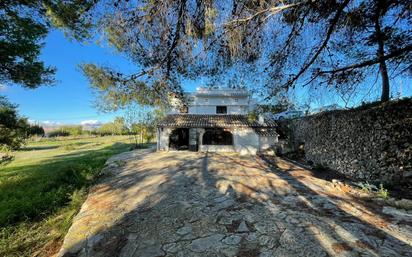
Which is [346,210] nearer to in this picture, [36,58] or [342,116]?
[342,116]

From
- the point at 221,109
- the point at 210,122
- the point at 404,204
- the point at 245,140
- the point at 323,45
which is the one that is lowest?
the point at 404,204

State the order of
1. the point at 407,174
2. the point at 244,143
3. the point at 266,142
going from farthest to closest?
the point at 244,143
the point at 266,142
the point at 407,174

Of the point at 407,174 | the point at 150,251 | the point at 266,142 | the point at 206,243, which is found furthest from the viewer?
the point at 266,142

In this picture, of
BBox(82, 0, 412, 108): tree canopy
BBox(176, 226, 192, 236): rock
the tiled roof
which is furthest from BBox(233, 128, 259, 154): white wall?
BBox(176, 226, 192, 236): rock

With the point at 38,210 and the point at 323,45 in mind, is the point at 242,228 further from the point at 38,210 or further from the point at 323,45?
the point at 38,210

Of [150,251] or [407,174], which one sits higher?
[407,174]

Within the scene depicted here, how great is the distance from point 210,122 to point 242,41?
16468 millimetres

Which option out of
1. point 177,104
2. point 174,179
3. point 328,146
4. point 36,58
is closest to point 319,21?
point 177,104

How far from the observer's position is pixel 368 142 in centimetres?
898

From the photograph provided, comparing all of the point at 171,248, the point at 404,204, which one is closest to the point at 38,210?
the point at 171,248

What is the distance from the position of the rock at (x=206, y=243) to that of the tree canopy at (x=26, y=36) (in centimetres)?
497

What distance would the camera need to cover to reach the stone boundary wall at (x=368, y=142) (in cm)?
749

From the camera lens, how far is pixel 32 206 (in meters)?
7.17

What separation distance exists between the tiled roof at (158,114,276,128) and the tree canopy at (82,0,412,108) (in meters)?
13.3
